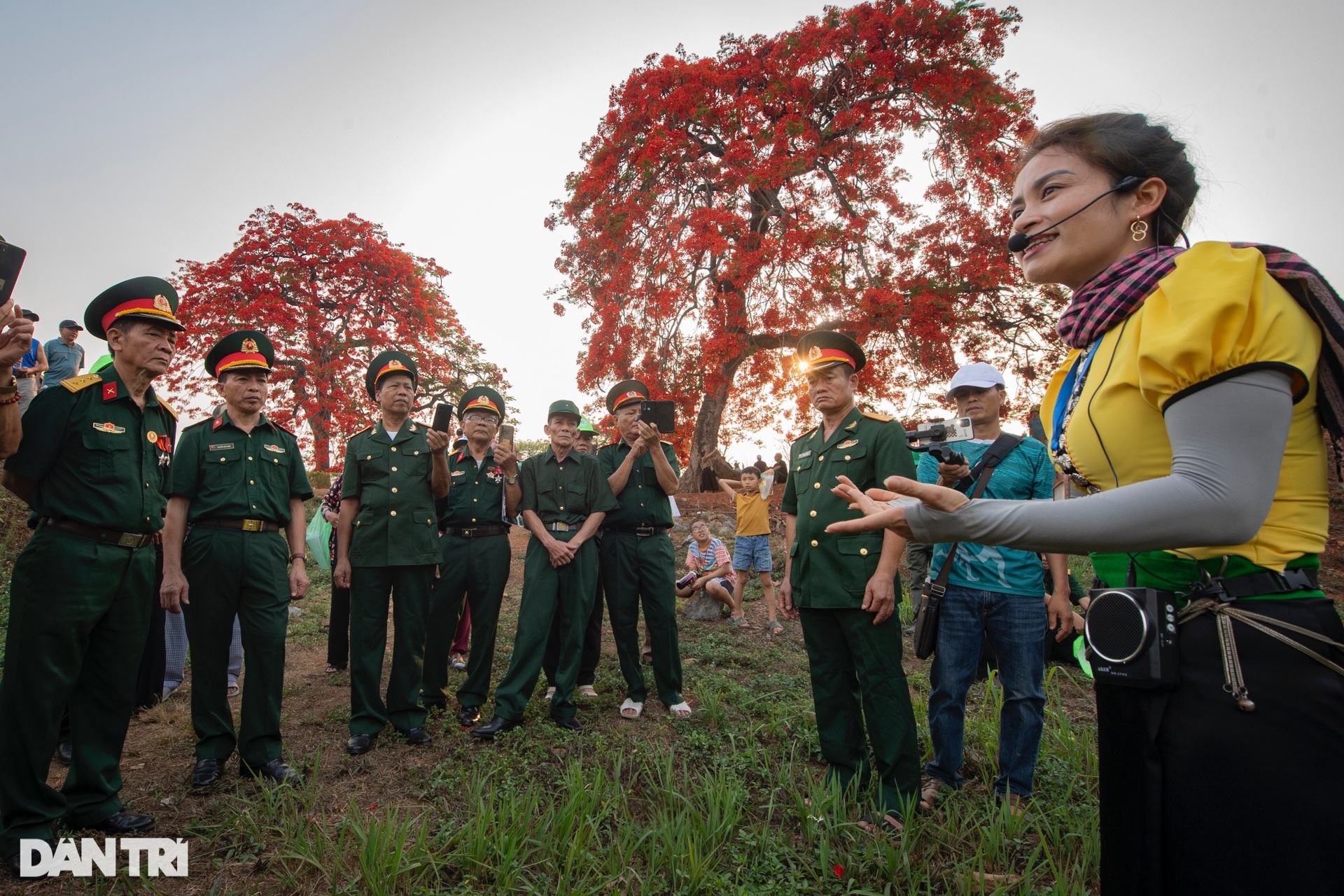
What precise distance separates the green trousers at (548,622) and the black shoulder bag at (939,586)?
2141mm

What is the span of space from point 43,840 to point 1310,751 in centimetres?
400

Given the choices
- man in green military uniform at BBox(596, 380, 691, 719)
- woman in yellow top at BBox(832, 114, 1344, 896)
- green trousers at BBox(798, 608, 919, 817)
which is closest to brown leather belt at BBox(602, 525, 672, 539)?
man in green military uniform at BBox(596, 380, 691, 719)

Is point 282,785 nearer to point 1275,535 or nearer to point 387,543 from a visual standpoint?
point 387,543

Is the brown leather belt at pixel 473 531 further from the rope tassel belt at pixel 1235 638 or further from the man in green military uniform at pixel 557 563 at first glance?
the rope tassel belt at pixel 1235 638

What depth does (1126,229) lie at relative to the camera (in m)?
1.29

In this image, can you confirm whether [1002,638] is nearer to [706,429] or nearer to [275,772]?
[275,772]

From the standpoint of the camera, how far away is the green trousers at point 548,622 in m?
4.15

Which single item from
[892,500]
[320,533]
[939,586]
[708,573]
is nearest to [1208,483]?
A: [892,500]

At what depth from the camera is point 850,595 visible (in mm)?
3139

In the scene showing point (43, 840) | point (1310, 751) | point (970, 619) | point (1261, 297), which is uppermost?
point (1261, 297)

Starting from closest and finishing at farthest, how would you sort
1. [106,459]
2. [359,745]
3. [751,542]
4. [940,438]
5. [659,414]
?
1. [940,438]
2. [106,459]
3. [359,745]
4. [659,414]
5. [751,542]

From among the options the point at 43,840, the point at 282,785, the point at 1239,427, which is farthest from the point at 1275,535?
the point at 43,840

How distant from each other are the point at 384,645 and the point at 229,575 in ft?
3.36

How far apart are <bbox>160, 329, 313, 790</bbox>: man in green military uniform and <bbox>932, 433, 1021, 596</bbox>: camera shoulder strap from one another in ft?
11.1
